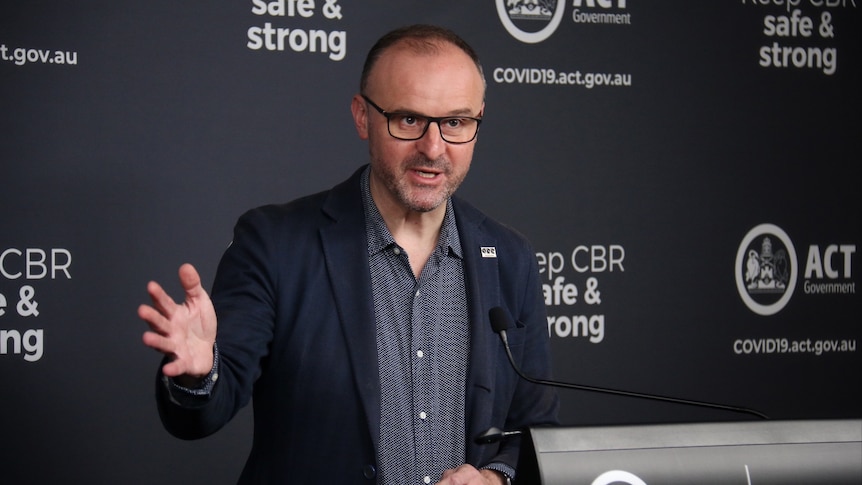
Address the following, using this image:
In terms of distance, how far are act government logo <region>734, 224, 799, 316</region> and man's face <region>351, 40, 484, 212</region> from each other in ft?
6.34

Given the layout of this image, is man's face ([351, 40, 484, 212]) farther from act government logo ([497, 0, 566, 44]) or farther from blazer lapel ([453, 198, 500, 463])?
act government logo ([497, 0, 566, 44])

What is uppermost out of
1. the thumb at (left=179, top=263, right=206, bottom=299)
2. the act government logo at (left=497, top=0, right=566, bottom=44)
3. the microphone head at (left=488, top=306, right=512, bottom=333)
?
the act government logo at (left=497, top=0, right=566, bottom=44)

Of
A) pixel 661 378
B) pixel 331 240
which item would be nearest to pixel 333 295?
pixel 331 240

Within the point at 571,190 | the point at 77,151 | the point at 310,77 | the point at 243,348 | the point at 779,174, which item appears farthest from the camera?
the point at 779,174

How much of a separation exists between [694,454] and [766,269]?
96.2 inches

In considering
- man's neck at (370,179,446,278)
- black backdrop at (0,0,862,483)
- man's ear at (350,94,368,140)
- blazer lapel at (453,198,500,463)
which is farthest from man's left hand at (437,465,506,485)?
black backdrop at (0,0,862,483)

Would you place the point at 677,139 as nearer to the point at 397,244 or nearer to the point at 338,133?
the point at 338,133

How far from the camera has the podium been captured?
1.48m

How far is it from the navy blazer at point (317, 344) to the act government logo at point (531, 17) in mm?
1395

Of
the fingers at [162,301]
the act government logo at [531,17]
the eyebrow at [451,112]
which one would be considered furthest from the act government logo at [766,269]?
the fingers at [162,301]

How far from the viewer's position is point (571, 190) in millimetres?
3555

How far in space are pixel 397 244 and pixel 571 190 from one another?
1427 millimetres

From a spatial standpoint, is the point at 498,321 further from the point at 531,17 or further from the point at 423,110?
the point at 531,17

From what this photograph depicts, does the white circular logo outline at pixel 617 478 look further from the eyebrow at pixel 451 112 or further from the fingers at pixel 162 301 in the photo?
the eyebrow at pixel 451 112
